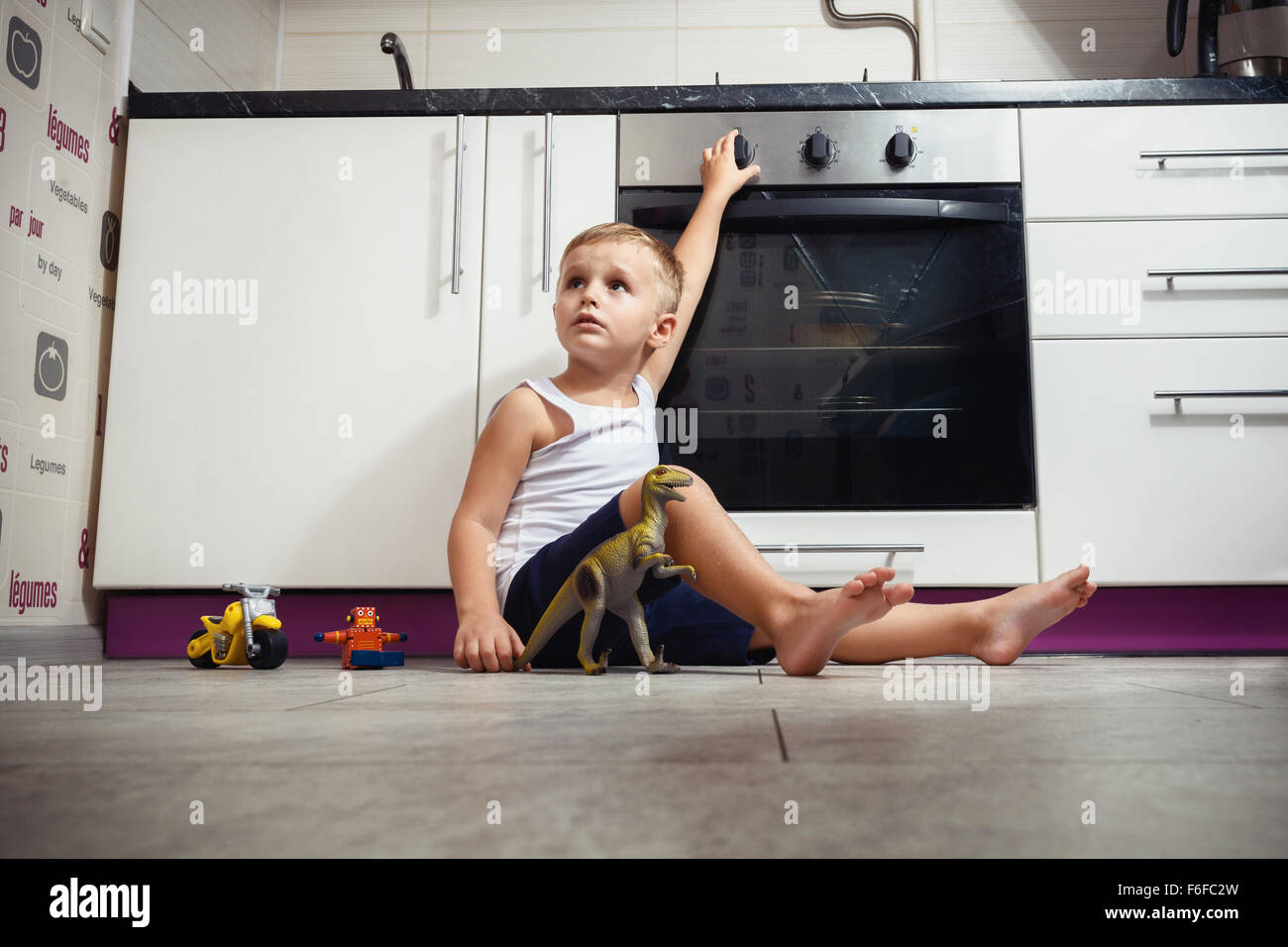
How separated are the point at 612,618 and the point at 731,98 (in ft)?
3.29

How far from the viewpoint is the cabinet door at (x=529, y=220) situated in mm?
1662

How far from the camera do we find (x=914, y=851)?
325mm

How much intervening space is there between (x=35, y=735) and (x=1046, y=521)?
1467 millimetres

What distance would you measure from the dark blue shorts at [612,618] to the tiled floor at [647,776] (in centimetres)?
38

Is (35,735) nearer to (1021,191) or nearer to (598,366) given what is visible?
(598,366)

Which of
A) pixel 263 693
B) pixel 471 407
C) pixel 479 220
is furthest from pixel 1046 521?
pixel 263 693

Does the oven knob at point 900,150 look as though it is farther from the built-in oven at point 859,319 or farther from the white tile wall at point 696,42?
the white tile wall at point 696,42

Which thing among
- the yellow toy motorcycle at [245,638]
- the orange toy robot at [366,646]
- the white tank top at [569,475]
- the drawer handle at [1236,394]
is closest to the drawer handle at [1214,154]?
the drawer handle at [1236,394]

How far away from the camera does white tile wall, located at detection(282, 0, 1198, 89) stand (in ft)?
7.39

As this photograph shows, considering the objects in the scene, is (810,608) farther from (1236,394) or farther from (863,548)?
(1236,394)

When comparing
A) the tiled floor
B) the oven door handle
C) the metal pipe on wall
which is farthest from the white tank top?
the metal pipe on wall

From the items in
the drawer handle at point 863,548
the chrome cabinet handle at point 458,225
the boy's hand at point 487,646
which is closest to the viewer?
the boy's hand at point 487,646
